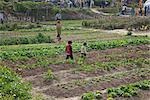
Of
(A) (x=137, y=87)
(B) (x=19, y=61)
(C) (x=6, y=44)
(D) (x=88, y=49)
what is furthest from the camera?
(C) (x=6, y=44)

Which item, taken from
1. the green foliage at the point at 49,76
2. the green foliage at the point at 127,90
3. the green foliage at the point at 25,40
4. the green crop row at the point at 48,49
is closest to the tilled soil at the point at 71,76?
the green foliage at the point at 49,76

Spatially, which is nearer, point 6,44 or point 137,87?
point 137,87

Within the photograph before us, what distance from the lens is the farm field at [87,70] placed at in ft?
58.5

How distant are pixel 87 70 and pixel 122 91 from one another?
3791mm

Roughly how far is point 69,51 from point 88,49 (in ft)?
12.4

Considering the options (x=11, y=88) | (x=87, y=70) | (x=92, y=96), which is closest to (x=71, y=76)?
(x=87, y=70)

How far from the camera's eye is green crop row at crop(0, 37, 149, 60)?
2414 cm

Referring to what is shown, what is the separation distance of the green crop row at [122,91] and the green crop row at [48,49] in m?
6.82

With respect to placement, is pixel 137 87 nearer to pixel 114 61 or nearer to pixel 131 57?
pixel 114 61

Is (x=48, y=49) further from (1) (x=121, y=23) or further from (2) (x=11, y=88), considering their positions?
(1) (x=121, y=23)

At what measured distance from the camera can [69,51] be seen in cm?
2373

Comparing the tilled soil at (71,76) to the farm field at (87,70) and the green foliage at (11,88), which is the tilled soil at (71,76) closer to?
the farm field at (87,70)

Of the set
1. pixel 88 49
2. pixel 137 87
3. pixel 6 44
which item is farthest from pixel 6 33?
pixel 137 87

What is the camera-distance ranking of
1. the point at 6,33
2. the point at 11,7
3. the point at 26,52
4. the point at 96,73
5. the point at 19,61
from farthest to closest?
1. the point at 11,7
2. the point at 6,33
3. the point at 26,52
4. the point at 19,61
5. the point at 96,73
